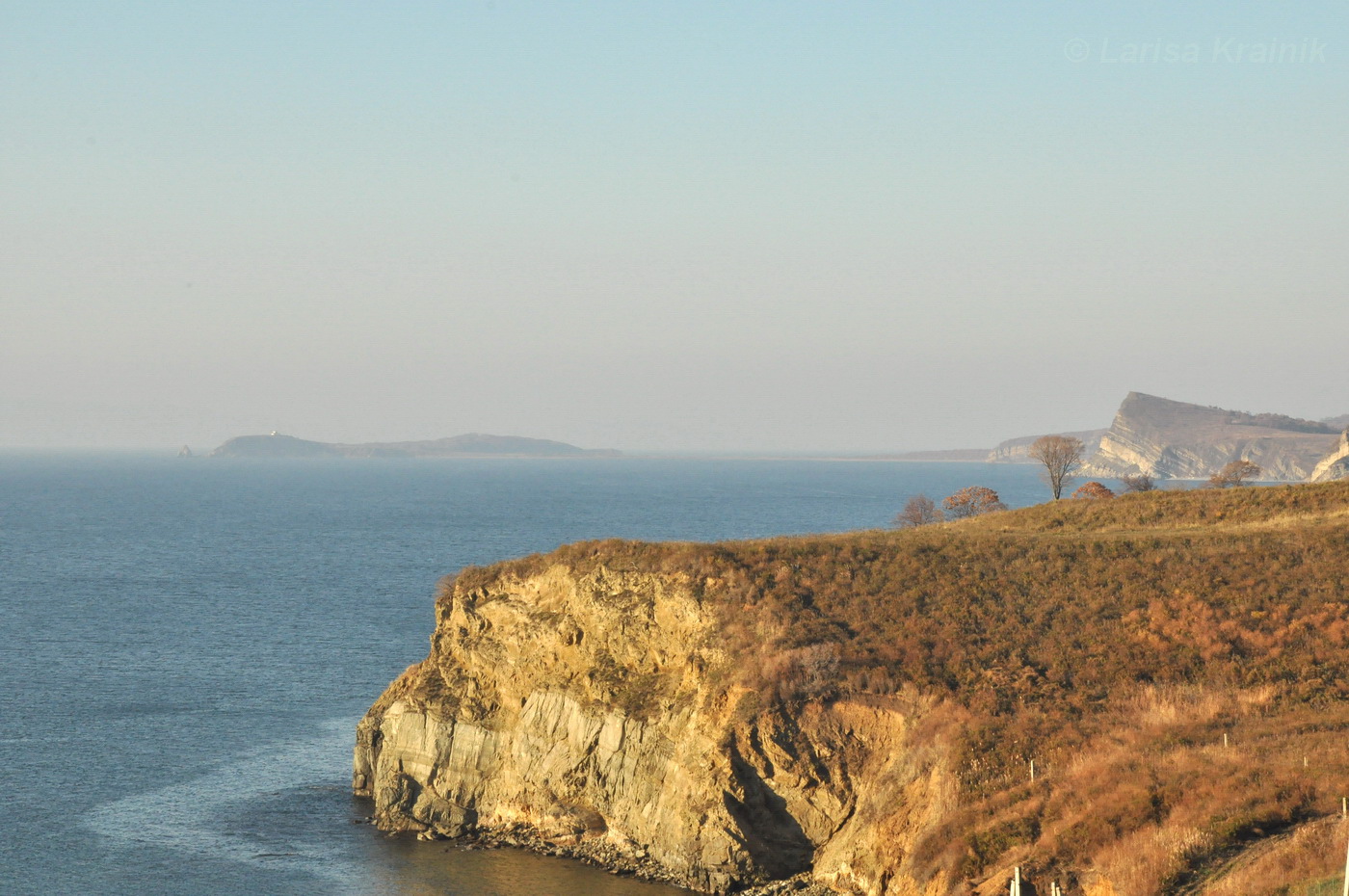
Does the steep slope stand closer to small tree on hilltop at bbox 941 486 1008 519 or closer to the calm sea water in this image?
the calm sea water

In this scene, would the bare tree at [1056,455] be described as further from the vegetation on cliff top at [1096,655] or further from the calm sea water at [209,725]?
the calm sea water at [209,725]

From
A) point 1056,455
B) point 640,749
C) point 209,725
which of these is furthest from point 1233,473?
point 209,725

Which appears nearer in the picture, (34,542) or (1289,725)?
(1289,725)

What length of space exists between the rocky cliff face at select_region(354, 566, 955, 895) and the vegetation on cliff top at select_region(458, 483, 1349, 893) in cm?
127

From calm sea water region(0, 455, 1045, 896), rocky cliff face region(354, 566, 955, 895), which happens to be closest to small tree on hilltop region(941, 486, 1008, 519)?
calm sea water region(0, 455, 1045, 896)

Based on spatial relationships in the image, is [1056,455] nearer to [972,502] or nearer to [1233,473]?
[972,502]

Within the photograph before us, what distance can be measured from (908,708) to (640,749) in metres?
10.9

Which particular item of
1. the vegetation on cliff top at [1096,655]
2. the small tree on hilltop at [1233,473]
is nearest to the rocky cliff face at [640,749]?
the vegetation on cliff top at [1096,655]

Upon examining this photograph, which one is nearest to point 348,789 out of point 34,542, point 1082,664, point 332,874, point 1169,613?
point 332,874

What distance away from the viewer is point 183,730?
198 ft

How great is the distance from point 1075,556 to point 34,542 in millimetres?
137833

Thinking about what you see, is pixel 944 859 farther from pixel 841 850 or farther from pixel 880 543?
pixel 880 543

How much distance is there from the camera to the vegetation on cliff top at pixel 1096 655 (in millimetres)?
31875

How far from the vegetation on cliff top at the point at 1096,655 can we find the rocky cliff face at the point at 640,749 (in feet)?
4.17
